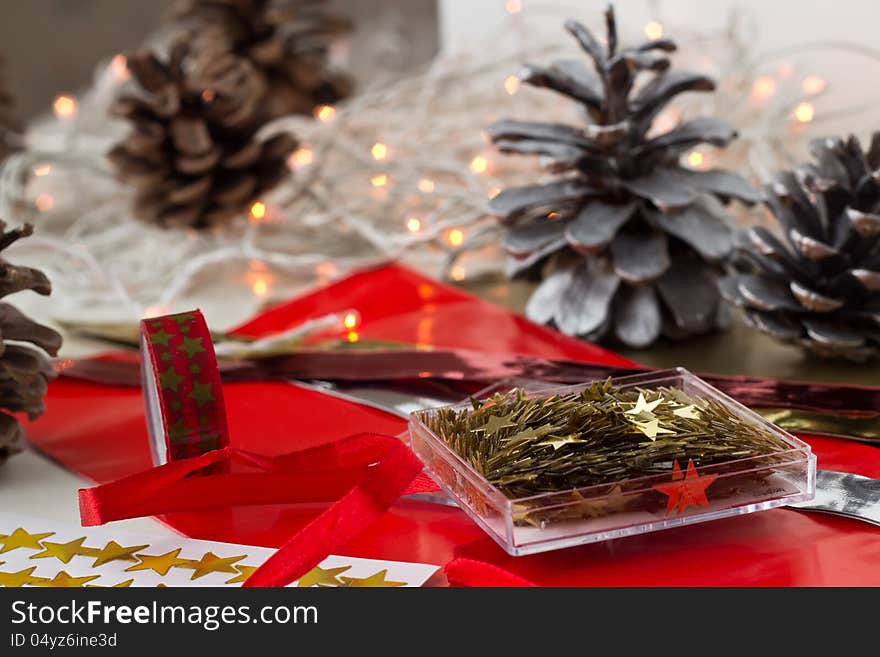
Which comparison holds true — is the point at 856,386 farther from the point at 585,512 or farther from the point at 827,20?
the point at 827,20

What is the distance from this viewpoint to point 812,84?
0.99 meters

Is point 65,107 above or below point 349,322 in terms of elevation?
above

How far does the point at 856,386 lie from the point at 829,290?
88mm

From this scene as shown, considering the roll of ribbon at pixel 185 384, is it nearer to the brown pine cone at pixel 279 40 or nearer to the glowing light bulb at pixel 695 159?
the glowing light bulb at pixel 695 159

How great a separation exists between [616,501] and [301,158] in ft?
2.24

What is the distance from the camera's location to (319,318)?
0.86 meters

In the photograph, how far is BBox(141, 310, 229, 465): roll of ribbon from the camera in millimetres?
544

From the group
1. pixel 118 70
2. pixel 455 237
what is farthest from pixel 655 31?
pixel 118 70

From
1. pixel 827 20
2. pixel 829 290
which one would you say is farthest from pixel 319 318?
pixel 827 20

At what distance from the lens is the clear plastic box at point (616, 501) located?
46cm

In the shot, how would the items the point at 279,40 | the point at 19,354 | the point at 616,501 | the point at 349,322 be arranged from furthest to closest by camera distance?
the point at 279,40, the point at 349,322, the point at 19,354, the point at 616,501

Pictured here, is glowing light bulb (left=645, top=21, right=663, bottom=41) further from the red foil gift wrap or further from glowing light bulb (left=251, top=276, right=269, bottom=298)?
glowing light bulb (left=251, top=276, right=269, bottom=298)

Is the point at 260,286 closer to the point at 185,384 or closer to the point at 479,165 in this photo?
the point at 479,165

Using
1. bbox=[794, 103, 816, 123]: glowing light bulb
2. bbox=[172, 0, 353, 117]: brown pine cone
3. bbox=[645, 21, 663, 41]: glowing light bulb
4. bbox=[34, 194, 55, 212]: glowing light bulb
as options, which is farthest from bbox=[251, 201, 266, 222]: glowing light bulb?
bbox=[794, 103, 816, 123]: glowing light bulb
